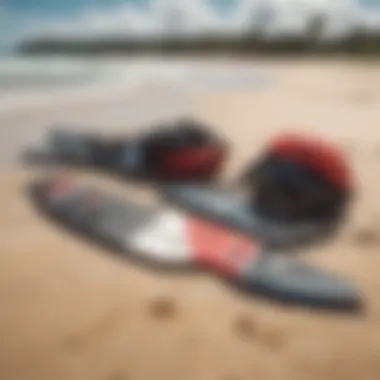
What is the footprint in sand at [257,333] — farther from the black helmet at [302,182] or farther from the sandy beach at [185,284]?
the black helmet at [302,182]

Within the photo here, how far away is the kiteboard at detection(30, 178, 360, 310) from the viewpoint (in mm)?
833

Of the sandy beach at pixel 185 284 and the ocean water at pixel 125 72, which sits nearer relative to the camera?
the sandy beach at pixel 185 284

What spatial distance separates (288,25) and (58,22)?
288mm

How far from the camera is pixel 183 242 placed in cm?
88

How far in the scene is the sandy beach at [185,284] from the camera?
82 centimetres

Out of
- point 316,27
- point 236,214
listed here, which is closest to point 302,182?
point 236,214

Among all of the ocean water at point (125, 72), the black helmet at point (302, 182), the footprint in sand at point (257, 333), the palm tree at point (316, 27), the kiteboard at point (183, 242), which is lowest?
the footprint in sand at point (257, 333)

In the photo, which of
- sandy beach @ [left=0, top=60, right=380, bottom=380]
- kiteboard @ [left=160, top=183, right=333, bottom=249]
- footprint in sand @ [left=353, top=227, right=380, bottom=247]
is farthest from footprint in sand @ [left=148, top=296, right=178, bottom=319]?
footprint in sand @ [left=353, top=227, right=380, bottom=247]

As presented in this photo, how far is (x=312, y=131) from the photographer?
0.91 m

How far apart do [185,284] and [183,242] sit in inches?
2.0

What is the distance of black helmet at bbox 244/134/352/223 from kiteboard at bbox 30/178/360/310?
52mm

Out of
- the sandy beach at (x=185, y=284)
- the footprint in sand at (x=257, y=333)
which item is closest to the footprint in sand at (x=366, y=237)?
the sandy beach at (x=185, y=284)

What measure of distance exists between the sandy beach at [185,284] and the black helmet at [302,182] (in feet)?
0.07

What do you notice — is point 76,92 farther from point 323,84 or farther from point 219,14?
point 323,84
